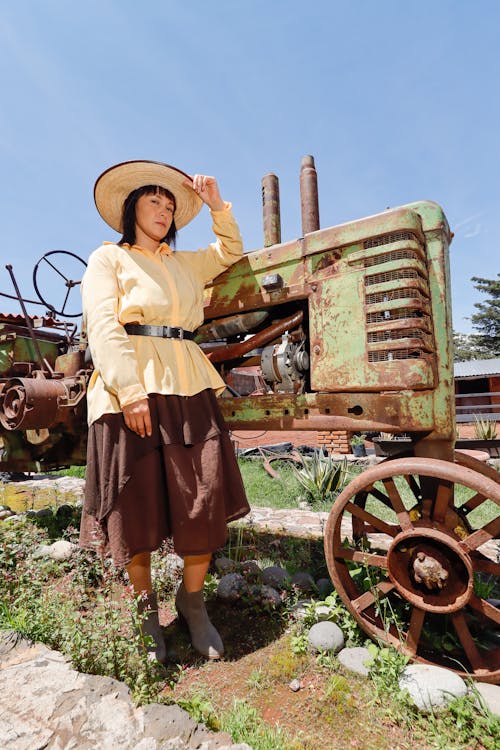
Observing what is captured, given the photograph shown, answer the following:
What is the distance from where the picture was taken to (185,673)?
1.95 metres

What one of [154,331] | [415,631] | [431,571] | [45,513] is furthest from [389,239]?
[45,513]

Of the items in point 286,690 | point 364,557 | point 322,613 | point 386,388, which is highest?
point 386,388

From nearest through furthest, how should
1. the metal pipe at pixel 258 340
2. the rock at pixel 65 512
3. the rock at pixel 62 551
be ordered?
the metal pipe at pixel 258 340 < the rock at pixel 62 551 < the rock at pixel 65 512

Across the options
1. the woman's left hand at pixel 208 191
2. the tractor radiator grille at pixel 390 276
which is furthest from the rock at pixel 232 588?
the woman's left hand at pixel 208 191

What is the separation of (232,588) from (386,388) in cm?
154

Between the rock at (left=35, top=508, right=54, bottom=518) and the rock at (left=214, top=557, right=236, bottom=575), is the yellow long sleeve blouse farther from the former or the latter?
the rock at (left=35, top=508, right=54, bottom=518)

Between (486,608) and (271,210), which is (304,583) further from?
(271,210)

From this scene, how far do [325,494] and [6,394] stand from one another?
4210mm

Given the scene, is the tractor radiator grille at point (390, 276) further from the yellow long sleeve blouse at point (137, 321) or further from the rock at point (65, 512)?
the rock at point (65, 512)

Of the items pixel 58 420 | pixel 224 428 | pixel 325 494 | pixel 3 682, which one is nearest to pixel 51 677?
pixel 3 682

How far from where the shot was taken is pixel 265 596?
2498 millimetres

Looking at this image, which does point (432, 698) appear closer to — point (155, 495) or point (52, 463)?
point (155, 495)

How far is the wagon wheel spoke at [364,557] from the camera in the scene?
206cm

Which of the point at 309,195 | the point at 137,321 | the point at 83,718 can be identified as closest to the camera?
the point at 83,718
